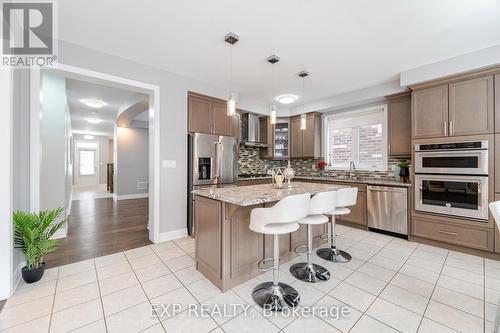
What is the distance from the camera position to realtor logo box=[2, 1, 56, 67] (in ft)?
6.55

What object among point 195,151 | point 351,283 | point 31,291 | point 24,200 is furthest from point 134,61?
point 351,283

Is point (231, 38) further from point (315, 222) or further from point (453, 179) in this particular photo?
point (453, 179)

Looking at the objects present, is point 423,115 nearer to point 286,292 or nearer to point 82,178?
point 286,292

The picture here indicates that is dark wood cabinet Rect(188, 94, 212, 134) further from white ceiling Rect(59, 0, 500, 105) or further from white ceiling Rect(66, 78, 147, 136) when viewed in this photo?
white ceiling Rect(66, 78, 147, 136)

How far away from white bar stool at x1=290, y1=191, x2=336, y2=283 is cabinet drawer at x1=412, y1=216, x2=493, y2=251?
203cm

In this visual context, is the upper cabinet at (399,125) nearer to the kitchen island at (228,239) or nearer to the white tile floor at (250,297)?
the white tile floor at (250,297)

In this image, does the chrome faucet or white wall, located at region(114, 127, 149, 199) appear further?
white wall, located at region(114, 127, 149, 199)

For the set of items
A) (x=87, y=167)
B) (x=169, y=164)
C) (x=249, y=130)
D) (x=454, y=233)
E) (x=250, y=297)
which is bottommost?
(x=250, y=297)

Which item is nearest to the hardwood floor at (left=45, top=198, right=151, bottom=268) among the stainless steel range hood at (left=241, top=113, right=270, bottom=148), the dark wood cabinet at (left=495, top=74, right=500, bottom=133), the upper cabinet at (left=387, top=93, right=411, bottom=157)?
the stainless steel range hood at (left=241, top=113, right=270, bottom=148)

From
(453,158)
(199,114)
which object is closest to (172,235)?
(199,114)

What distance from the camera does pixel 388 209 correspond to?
3656 millimetres

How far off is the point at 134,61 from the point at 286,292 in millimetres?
3645

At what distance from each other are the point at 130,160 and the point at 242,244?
6843mm

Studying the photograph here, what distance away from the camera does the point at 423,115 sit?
333 centimetres
